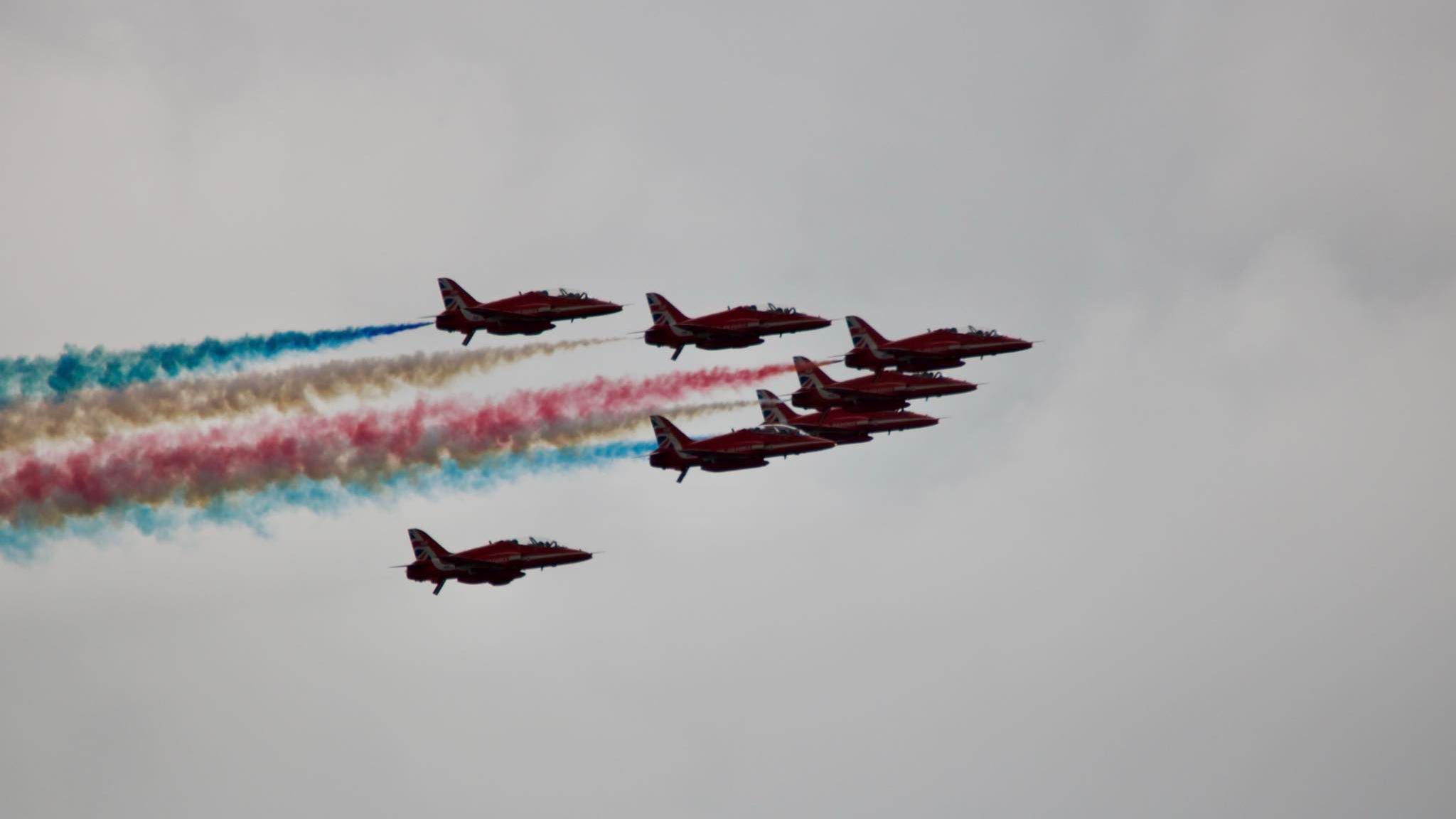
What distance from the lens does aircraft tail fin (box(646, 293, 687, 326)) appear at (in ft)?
454

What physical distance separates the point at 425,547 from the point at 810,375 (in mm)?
24730

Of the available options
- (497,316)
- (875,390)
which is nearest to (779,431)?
(875,390)

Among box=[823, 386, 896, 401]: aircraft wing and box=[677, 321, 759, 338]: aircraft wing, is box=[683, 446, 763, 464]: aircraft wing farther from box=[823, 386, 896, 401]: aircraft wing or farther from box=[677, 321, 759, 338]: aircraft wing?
box=[823, 386, 896, 401]: aircraft wing

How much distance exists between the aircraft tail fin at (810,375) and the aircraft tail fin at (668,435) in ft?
32.4

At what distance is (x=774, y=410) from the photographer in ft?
509

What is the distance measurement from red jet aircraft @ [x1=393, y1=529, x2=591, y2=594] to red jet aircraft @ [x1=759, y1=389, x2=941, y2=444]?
16.4 m

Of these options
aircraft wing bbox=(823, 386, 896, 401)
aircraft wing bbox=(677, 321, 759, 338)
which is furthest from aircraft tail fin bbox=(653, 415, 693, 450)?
aircraft wing bbox=(823, 386, 896, 401)

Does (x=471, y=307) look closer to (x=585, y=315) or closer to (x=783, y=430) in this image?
(x=585, y=315)

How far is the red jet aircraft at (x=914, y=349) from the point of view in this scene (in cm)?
14225

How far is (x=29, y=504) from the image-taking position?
13325 centimetres

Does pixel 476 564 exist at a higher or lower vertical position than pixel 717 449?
lower

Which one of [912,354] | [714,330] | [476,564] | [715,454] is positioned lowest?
[476,564]

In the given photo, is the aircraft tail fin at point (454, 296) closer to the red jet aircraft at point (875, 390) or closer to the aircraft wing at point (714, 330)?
the aircraft wing at point (714, 330)

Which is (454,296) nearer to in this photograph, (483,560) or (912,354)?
(483,560)
